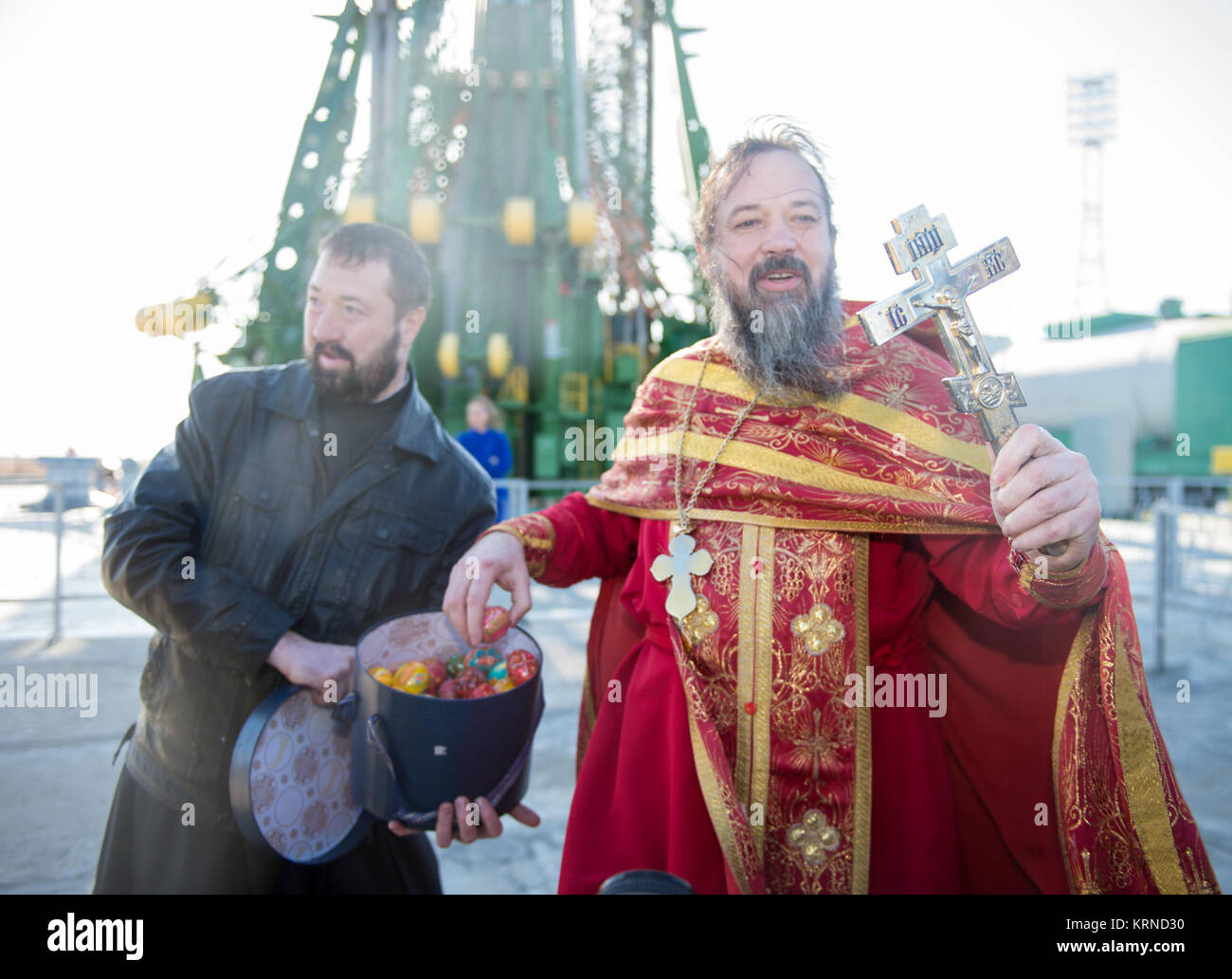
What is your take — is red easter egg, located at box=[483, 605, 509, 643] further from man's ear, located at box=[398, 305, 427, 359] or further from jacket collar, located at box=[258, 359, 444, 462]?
man's ear, located at box=[398, 305, 427, 359]

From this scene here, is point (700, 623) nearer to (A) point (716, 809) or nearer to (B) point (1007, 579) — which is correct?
(A) point (716, 809)

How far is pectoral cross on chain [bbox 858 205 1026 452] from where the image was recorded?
1.22m

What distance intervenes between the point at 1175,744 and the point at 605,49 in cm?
1344

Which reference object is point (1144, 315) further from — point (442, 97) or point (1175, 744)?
point (442, 97)

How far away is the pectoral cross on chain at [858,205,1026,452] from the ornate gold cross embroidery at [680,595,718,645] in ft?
2.44

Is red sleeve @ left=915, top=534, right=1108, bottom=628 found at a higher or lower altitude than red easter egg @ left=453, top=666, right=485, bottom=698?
higher

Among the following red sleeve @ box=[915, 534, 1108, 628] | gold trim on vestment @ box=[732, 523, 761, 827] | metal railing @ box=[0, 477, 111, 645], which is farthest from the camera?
metal railing @ box=[0, 477, 111, 645]

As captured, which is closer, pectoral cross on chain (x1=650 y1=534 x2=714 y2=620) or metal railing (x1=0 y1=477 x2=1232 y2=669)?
pectoral cross on chain (x1=650 y1=534 x2=714 y2=620)

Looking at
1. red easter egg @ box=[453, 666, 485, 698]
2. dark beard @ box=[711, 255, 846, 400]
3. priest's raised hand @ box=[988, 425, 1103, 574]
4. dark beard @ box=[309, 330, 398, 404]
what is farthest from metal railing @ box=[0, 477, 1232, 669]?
priest's raised hand @ box=[988, 425, 1103, 574]

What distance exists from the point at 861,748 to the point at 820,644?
0.81ft

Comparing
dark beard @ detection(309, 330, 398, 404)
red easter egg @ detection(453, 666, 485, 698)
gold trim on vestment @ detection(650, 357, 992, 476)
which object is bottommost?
red easter egg @ detection(453, 666, 485, 698)

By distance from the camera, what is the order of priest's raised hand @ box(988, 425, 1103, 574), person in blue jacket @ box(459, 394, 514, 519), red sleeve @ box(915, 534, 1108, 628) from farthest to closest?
person in blue jacket @ box(459, 394, 514, 519)
red sleeve @ box(915, 534, 1108, 628)
priest's raised hand @ box(988, 425, 1103, 574)

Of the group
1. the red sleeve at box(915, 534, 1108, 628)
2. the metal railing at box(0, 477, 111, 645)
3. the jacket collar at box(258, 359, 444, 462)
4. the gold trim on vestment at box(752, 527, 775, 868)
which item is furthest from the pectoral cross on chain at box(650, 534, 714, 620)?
the metal railing at box(0, 477, 111, 645)
